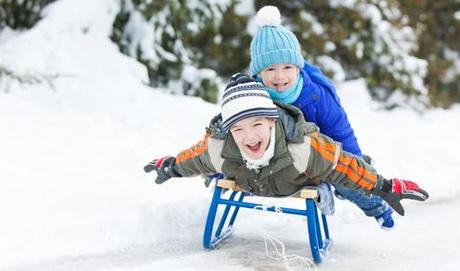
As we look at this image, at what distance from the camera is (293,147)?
328 cm

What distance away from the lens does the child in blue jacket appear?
361cm

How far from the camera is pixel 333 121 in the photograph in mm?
3736

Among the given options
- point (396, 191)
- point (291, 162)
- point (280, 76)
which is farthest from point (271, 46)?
point (396, 191)

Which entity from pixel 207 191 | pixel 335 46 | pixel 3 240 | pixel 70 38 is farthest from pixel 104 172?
pixel 335 46

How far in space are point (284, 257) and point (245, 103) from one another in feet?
2.49

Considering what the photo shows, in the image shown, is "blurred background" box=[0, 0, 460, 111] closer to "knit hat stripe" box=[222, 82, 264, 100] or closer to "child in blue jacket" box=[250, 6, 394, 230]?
"child in blue jacket" box=[250, 6, 394, 230]

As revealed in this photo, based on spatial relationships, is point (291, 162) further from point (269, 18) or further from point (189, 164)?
point (269, 18)

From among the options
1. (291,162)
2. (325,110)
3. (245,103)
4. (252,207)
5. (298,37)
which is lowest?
(252,207)

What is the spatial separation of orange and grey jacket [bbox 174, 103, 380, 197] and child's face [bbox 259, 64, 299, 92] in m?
0.23

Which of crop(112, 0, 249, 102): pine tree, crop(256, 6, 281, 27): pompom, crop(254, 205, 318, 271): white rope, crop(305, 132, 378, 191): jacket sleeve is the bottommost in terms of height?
crop(254, 205, 318, 271): white rope

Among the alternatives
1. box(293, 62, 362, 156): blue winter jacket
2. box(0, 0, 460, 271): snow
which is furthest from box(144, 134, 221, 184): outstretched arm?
box(293, 62, 362, 156): blue winter jacket

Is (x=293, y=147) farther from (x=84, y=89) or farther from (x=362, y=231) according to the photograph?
(x=84, y=89)

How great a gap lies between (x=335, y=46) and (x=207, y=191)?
462 centimetres

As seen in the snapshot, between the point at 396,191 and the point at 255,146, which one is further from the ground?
the point at 255,146
